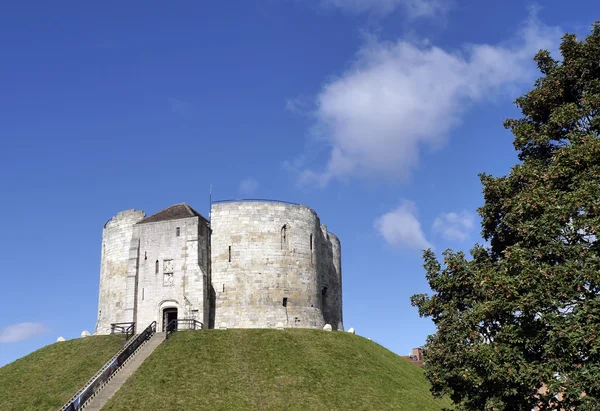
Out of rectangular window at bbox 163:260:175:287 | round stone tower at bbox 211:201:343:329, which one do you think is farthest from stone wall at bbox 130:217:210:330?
round stone tower at bbox 211:201:343:329

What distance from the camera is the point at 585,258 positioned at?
1955 cm

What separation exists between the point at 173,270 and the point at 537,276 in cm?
3196

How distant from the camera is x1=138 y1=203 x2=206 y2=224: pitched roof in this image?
159 feet

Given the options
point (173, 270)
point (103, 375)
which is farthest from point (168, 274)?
point (103, 375)

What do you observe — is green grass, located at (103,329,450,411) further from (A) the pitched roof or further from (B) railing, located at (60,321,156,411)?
(A) the pitched roof

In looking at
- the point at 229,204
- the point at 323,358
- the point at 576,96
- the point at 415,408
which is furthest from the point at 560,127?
the point at 229,204

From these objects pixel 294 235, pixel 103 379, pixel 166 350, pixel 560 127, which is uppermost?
pixel 294 235

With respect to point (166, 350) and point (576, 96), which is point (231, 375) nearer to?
point (166, 350)

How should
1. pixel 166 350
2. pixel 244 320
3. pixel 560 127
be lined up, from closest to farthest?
pixel 560 127
pixel 166 350
pixel 244 320

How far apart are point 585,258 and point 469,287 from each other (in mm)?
5215

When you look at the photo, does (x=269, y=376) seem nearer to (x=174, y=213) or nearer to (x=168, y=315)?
(x=168, y=315)

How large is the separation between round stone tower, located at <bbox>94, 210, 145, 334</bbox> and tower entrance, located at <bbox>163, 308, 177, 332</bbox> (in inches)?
161

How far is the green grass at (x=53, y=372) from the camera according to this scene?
32.8m

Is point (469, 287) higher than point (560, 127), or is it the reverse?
point (560, 127)
